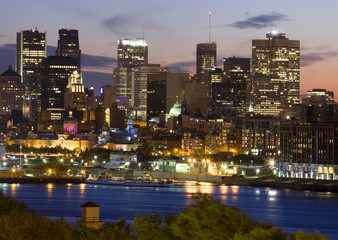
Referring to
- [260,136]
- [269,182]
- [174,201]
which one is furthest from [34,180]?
[260,136]

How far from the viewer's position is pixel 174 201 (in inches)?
3007

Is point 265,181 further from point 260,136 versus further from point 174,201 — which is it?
point 260,136

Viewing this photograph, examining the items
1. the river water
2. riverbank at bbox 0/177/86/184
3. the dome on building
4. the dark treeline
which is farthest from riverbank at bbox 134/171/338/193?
the dark treeline

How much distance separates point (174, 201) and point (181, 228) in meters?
50.1

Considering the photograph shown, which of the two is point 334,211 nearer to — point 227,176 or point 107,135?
point 227,176

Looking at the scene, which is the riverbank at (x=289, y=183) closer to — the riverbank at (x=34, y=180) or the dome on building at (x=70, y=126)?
the riverbank at (x=34, y=180)

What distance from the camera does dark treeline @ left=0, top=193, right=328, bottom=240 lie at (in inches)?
976

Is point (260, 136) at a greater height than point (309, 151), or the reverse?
point (260, 136)

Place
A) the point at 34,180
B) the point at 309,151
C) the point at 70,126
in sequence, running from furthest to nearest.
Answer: the point at 70,126, the point at 309,151, the point at 34,180

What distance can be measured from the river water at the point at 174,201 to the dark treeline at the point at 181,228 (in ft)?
74.5

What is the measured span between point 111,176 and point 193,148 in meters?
39.6

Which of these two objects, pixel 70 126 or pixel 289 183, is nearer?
pixel 289 183

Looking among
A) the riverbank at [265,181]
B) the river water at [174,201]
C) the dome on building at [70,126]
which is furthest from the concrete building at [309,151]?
the dome on building at [70,126]

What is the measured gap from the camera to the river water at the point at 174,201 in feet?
206
